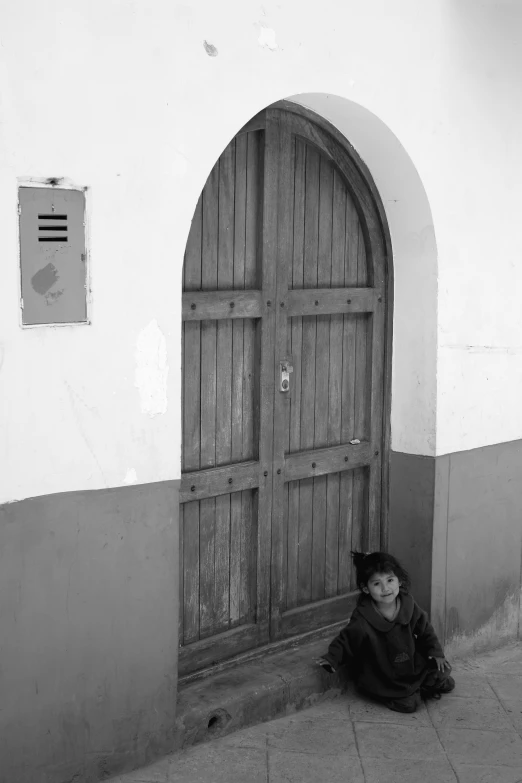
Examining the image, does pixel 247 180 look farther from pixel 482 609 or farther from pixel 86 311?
pixel 482 609

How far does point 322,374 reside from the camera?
16.4 ft

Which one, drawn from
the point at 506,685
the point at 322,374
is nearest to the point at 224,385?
the point at 322,374

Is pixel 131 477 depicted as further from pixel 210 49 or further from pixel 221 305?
pixel 210 49

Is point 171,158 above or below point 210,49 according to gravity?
below

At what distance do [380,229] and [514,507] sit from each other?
171 centimetres

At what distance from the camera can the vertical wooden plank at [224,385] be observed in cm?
446

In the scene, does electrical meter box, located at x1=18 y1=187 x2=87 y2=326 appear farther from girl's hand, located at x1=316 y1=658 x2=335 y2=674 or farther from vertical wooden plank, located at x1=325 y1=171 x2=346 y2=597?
girl's hand, located at x1=316 y1=658 x2=335 y2=674

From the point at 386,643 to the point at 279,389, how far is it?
1.25m

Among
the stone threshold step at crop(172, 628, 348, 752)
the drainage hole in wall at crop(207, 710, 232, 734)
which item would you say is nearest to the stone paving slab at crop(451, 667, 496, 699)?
the stone threshold step at crop(172, 628, 348, 752)

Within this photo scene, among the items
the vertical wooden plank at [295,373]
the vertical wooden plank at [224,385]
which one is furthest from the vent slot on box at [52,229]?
the vertical wooden plank at [295,373]

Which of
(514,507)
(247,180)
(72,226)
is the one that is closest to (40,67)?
(72,226)

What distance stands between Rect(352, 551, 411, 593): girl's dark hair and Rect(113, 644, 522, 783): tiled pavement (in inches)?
22.2

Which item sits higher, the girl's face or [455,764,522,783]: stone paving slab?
the girl's face

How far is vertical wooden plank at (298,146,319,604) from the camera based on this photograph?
484cm
